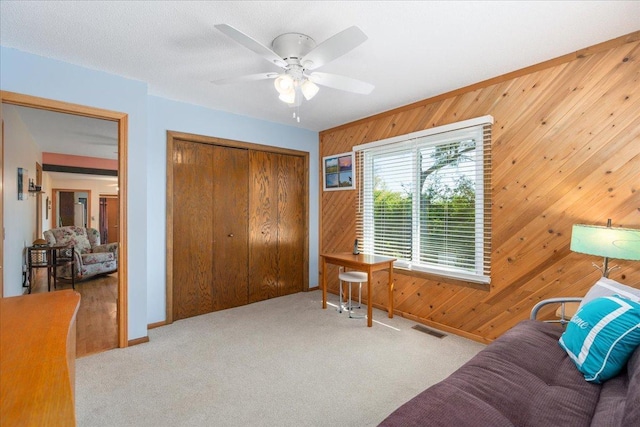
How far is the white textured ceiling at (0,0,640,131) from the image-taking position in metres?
1.90

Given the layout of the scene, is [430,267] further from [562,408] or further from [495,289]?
[562,408]

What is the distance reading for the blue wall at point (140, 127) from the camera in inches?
98.6

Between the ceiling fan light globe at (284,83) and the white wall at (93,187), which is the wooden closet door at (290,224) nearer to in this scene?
the ceiling fan light globe at (284,83)

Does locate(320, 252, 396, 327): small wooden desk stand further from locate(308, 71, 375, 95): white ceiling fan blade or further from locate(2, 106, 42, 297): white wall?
locate(2, 106, 42, 297): white wall

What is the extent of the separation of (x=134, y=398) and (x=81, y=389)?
1.42 feet

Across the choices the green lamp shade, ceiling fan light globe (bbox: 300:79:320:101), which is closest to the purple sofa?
the green lamp shade

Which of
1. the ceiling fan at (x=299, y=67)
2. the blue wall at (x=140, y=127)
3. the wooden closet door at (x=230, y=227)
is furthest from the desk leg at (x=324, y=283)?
the ceiling fan at (x=299, y=67)

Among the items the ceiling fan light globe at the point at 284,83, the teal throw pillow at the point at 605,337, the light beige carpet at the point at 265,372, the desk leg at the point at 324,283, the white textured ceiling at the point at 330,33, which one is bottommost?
the light beige carpet at the point at 265,372

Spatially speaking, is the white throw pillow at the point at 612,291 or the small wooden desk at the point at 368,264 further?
the small wooden desk at the point at 368,264

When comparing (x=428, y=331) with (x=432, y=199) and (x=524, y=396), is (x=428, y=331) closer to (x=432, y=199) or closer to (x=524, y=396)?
(x=432, y=199)

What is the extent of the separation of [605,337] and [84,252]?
7.33 m

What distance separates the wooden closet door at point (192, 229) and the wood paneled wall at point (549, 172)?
2.68 m

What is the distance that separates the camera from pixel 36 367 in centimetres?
82

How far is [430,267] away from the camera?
3428 millimetres
